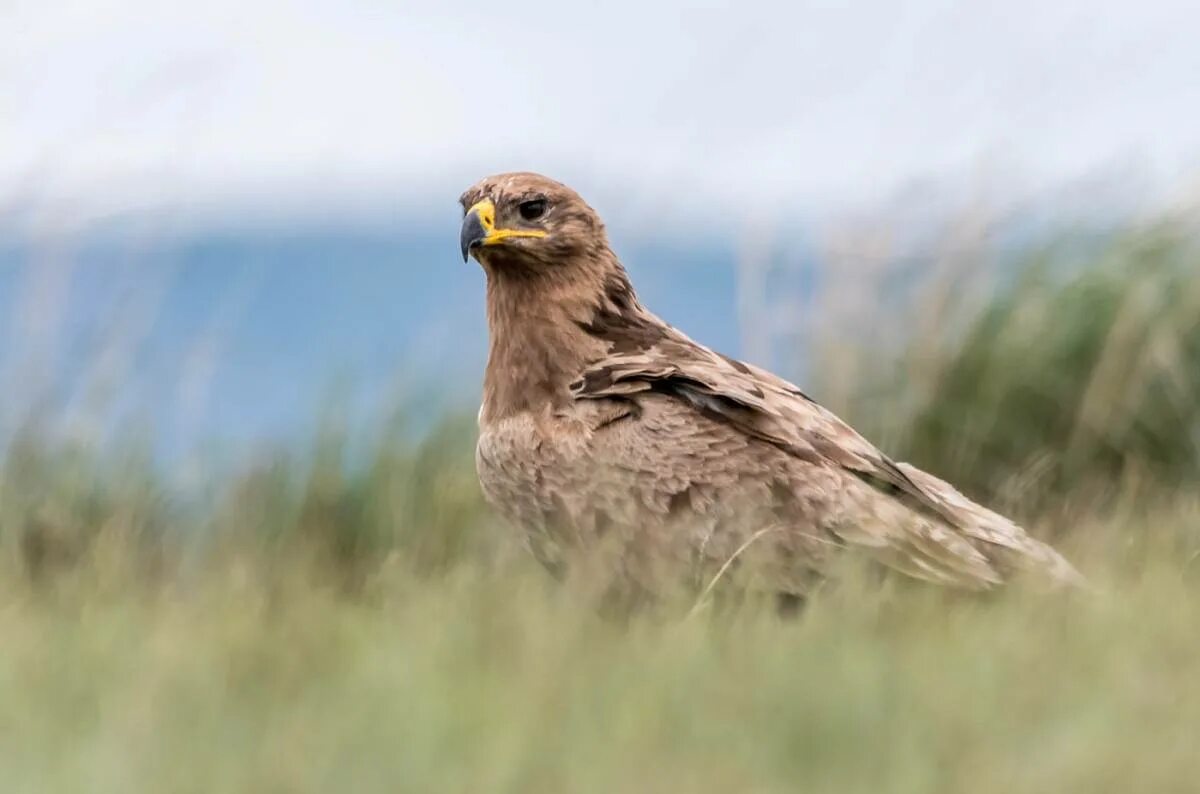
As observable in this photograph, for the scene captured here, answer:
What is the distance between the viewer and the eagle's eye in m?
5.34

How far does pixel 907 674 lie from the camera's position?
11.6 ft

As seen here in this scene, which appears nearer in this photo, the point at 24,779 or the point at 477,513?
the point at 24,779

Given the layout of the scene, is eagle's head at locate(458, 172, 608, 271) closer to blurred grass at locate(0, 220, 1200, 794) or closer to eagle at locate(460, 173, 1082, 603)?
eagle at locate(460, 173, 1082, 603)

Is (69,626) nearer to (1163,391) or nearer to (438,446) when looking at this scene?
(438,446)

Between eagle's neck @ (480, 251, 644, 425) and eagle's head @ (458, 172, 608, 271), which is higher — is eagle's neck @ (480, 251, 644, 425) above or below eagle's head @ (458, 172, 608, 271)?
below

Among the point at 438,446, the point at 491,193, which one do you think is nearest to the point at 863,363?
the point at 438,446

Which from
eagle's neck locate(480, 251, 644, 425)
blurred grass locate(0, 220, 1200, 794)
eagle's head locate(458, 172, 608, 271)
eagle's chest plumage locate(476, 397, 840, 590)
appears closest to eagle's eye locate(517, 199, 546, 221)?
eagle's head locate(458, 172, 608, 271)

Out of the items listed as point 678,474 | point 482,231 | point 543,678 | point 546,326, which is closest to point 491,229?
point 482,231

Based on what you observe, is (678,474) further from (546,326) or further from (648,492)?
(546,326)

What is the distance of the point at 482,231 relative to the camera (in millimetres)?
5238

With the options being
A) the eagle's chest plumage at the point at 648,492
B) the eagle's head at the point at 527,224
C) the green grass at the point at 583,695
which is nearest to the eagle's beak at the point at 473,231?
the eagle's head at the point at 527,224

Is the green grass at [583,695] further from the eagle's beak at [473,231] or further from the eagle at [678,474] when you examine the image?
the eagle's beak at [473,231]

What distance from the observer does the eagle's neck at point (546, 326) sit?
512 centimetres

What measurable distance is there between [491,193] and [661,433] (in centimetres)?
99
